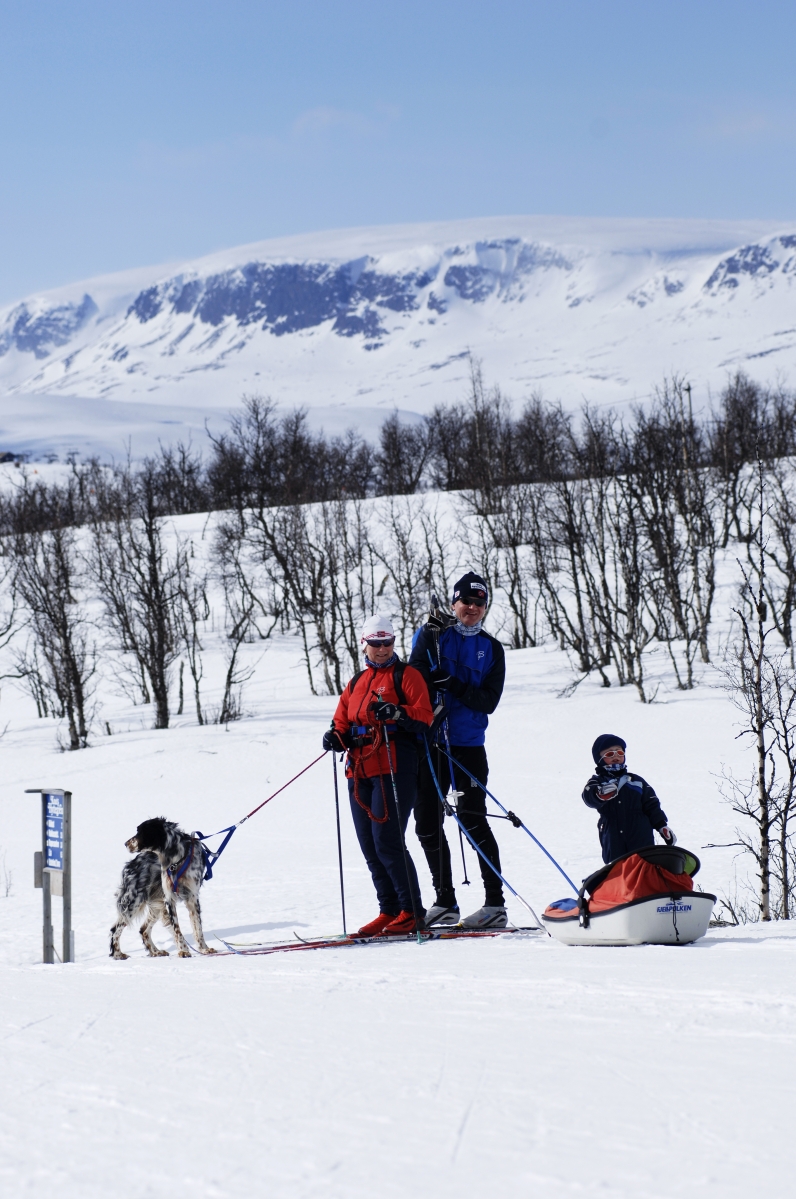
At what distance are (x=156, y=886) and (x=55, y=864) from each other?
118 cm

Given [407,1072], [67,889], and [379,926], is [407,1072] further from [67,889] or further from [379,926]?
A: [67,889]

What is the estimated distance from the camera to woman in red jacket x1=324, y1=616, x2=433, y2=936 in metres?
7.05

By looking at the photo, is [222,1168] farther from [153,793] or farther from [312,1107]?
[153,793]

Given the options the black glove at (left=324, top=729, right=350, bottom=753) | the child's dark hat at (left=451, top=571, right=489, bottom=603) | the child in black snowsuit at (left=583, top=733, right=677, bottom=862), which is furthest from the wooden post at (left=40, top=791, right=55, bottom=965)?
the child in black snowsuit at (left=583, top=733, right=677, bottom=862)

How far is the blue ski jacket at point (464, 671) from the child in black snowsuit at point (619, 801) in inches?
32.6

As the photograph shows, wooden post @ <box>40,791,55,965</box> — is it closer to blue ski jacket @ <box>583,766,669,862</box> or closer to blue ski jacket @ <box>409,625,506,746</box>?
blue ski jacket @ <box>409,625,506,746</box>

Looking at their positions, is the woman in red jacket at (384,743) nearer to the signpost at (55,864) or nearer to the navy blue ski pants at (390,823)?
the navy blue ski pants at (390,823)

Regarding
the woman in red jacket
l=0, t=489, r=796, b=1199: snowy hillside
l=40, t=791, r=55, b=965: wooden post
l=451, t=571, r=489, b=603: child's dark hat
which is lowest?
l=40, t=791, r=55, b=965: wooden post

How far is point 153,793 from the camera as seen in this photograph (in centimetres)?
2369

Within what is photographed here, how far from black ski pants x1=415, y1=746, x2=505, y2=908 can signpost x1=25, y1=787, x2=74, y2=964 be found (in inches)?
116

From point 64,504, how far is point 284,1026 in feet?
289

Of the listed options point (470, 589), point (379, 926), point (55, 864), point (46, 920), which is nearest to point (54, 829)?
point (55, 864)

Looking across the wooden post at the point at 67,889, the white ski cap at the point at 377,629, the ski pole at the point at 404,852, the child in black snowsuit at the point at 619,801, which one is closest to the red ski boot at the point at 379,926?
the ski pole at the point at 404,852

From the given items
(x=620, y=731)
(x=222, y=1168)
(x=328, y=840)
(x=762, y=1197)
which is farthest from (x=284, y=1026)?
(x=620, y=731)
